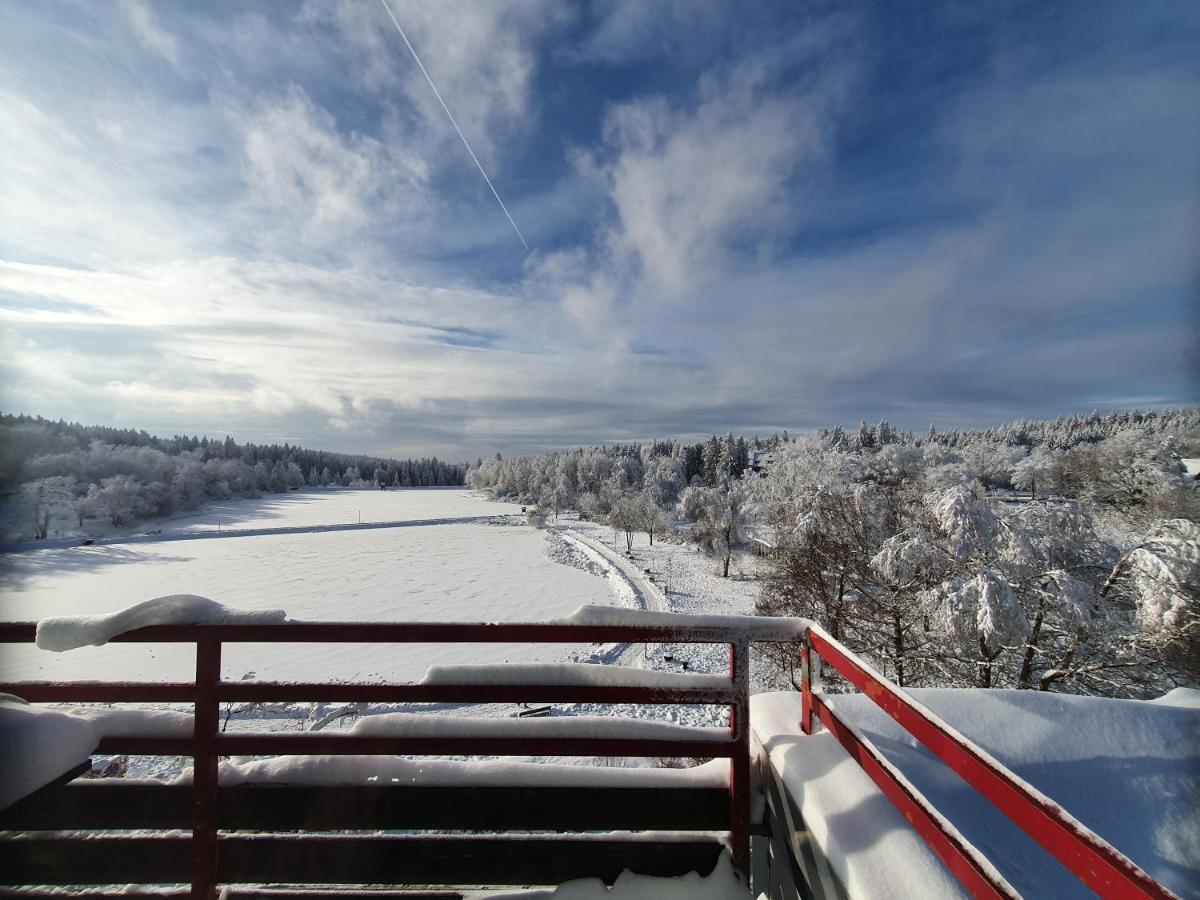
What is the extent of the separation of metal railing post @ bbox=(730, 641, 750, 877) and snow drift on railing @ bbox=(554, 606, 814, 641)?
0.32 ft

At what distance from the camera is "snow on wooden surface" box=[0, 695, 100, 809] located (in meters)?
2.23

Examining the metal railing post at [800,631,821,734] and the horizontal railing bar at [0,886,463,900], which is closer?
the horizontal railing bar at [0,886,463,900]

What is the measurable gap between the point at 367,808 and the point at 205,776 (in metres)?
0.80

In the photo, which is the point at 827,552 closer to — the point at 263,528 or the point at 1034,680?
the point at 1034,680

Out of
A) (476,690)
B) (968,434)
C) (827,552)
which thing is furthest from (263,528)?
(968,434)

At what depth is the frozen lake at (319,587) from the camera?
19.6 metres

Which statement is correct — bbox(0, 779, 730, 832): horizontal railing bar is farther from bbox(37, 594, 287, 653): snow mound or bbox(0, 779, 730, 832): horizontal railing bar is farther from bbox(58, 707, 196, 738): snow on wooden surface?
bbox(37, 594, 287, 653): snow mound

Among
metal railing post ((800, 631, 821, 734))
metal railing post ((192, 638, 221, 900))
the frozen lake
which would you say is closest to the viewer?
metal railing post ((192, 638, 221, 900))

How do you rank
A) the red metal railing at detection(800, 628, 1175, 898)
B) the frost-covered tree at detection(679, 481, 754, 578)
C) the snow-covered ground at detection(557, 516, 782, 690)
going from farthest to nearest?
the frost-covered tree at detection(679, 481, 754, 578) → the snow-covered ground at detection(557, 516, 782, 690) → the red metal railing at detection(800, 628, 1175, 898)

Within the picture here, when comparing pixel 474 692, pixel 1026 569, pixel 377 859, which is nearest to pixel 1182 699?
pixel 474 692

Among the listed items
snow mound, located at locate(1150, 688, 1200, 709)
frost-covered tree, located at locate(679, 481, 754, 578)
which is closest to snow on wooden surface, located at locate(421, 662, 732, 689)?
snow mound, located at locate(1150, 688, 1200, 709)

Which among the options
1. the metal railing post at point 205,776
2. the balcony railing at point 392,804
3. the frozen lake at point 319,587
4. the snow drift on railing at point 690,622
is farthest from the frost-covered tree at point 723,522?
the metal railing post at point 205,776

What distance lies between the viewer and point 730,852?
8.27 ft

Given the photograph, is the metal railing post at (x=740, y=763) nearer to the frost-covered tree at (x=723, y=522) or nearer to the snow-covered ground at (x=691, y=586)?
the snow-covered ground at (x=691, y=586)
